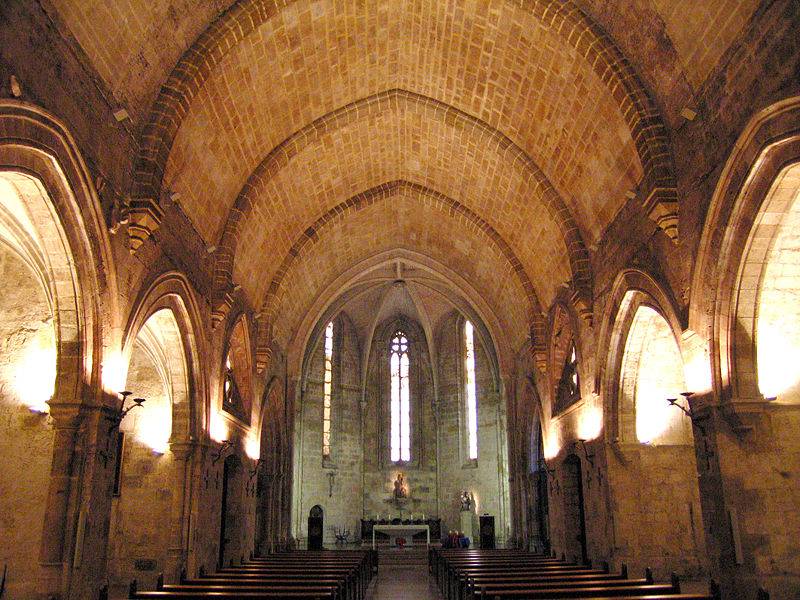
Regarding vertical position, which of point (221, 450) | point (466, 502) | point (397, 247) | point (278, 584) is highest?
point (397, 247)

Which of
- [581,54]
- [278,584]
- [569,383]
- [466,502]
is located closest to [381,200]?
[569,383]

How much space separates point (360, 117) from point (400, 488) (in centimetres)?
1973

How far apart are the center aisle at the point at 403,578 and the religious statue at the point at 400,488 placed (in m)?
4.12

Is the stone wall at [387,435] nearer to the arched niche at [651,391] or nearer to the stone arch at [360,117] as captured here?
the stone arch at [360,117]

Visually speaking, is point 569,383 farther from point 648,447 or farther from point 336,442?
point 336,442

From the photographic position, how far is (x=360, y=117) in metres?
16.4

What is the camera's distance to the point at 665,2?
32.4ft

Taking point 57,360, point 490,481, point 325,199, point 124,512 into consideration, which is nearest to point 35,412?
point 57,360

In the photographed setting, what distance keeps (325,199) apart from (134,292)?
9.09m

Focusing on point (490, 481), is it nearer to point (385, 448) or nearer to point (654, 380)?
point (385, 448)

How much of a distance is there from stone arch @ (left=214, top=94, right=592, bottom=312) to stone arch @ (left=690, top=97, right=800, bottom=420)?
5.25 m

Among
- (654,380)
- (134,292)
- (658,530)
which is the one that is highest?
(134,292)

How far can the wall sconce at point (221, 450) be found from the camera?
15.1 metres

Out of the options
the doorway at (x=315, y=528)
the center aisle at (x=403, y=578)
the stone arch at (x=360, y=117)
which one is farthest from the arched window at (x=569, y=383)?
the doorway at (x=315, y=528)
